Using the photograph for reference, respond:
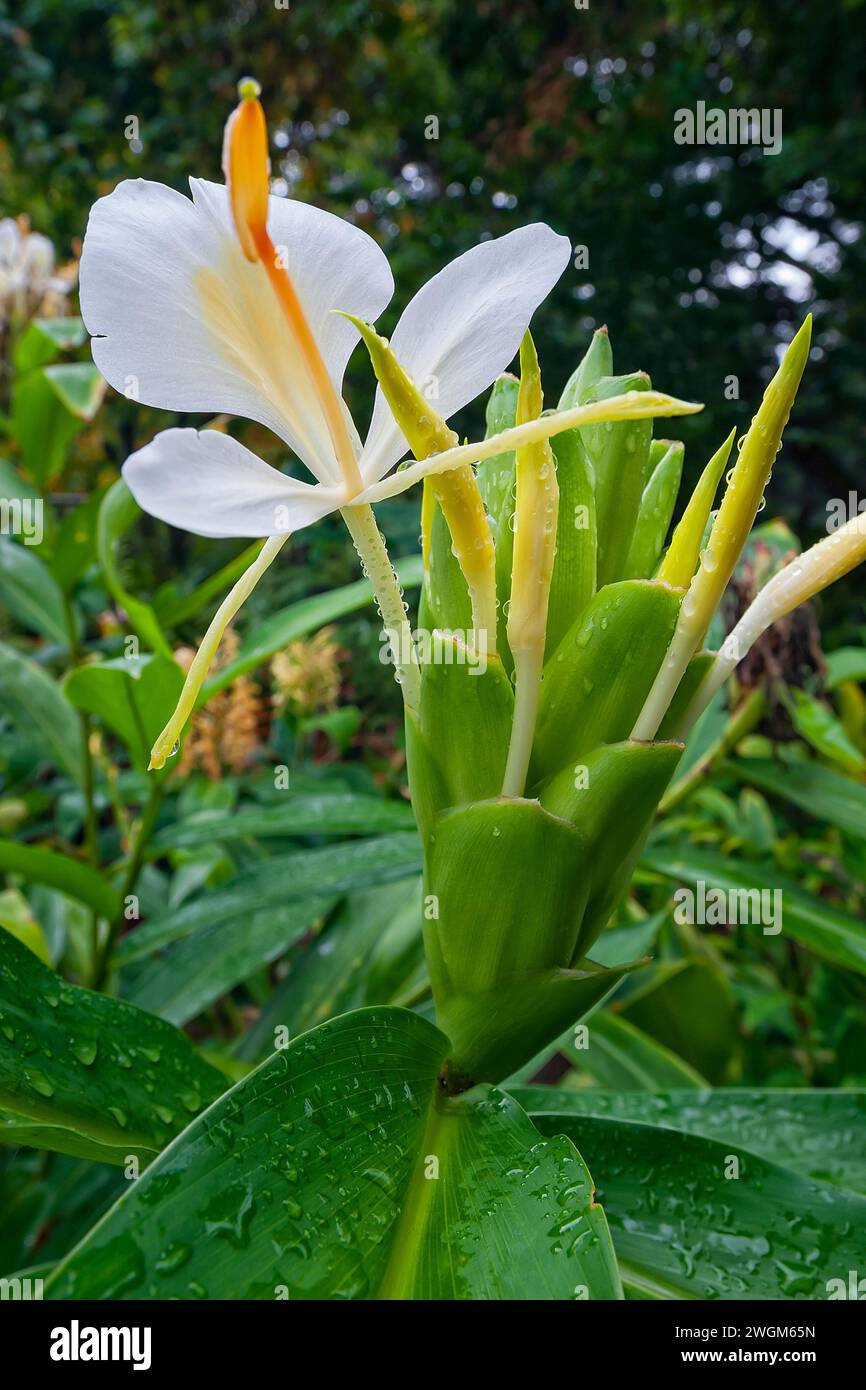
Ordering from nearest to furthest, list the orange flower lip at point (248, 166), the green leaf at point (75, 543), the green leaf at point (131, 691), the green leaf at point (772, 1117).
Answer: the orange flower lip at point (248, 166)
the green leaf at point (772, 1117)
the green leaf at point (131, 691)
the green leaf at point (75, 543)

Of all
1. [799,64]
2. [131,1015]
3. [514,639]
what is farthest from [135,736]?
[799,64]

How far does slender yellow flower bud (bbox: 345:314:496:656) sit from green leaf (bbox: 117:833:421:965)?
0.96 feet

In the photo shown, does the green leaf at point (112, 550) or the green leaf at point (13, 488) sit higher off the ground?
the green leaf at point (13, 488)

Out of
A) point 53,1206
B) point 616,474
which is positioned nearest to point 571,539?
point 616,474

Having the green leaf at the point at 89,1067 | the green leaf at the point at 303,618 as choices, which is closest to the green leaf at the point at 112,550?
the green leaf at the point at 303,618

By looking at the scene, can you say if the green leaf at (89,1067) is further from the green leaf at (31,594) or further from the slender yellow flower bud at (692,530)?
the green leaf at (31,594)

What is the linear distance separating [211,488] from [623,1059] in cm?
64

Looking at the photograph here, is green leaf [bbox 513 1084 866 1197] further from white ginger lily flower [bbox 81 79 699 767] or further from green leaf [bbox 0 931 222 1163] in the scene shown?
white ginger lily flower [bbox 81 79 699 767]

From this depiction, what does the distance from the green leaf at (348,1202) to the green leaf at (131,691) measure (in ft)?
1.05

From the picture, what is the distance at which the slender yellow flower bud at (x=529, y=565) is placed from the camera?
30cm

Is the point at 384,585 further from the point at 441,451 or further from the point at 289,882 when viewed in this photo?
the point at 289,882

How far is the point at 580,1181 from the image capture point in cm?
29

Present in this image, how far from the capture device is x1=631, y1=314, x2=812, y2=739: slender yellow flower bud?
0.97ft

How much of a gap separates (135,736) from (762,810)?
92 cm
